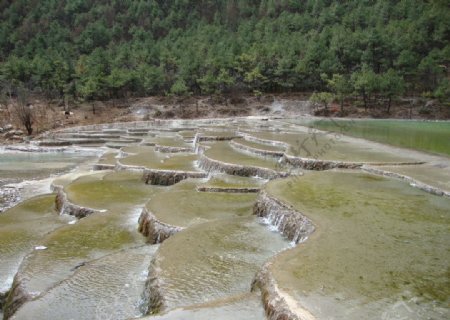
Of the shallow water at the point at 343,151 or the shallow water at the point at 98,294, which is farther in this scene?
the shallow water at the point at 343,151

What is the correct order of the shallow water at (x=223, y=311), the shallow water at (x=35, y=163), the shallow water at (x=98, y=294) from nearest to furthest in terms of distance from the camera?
1. the shallow water at (x=223, y=311)
2. the shallow water at (x=98, y=294)
3. the shallow water at (x=35, y=163)

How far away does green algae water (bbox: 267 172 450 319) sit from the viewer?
7.10m

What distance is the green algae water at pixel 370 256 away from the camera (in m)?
7.10

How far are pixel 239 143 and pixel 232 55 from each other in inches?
2152

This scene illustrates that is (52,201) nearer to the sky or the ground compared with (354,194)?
nearer to the ground

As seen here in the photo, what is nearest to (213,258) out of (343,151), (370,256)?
(370,256)

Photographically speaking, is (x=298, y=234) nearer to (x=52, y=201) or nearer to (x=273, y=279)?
(x=273, y=279)

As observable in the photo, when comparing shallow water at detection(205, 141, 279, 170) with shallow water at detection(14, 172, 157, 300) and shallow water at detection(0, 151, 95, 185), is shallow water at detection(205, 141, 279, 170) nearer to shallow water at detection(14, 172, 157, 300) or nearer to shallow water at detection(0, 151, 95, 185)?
shallow water at detection(14, 172, 157, 300)

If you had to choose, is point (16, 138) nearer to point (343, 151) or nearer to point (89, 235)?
point (343, 151)

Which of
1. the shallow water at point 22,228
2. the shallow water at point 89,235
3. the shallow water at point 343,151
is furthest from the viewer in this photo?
the shallow water at point 343,151

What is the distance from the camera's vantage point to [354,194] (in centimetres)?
1397

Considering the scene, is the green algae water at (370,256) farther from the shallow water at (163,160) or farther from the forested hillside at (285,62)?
the forested hillside at (285,62)

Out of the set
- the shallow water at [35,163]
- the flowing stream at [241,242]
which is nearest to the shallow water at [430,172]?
the flowing stream at [241,242]

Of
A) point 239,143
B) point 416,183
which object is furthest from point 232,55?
point 416,183
